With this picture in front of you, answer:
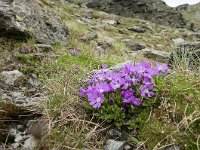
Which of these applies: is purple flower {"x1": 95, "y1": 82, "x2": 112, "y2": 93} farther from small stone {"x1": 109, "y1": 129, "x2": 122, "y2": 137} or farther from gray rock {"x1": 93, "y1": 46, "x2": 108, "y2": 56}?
gray rock {"x1": 93, "y1": 46, "x2": 108, "y2": 56}

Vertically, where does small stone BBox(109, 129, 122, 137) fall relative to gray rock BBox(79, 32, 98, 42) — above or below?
above

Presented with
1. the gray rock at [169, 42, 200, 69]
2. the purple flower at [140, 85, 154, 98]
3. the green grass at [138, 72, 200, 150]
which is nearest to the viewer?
the green grass at [138, 72, 200, 150]

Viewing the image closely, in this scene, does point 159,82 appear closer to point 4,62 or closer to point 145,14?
point 4,62

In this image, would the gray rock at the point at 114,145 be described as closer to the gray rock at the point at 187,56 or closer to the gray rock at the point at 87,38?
the gray rock at the point at 187,56

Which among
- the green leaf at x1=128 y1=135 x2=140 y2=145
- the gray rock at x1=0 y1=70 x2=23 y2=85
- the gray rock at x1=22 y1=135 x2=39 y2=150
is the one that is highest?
the green leaf at x1=128 y1=135 x2=140 y2=145

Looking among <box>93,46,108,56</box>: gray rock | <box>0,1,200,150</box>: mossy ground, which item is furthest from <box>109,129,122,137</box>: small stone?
<box>93,46,108,56</box>: gray rock

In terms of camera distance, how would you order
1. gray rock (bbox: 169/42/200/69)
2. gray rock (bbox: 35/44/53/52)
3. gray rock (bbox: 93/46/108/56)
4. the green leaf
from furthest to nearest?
gray rock (bbox: 93/46/108/56) → gray rock (bbox: 35/44/53/52) → gray rock (bbox: 169/42/200/69) → the green leaf

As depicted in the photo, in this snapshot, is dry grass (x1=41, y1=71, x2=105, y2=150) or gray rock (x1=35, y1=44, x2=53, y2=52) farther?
gray rock (x1=35, y1=44, x2=53, y2=52)

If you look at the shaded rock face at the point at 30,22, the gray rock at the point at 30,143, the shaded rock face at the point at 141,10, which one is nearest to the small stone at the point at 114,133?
the gray rock at the point at 30,143
